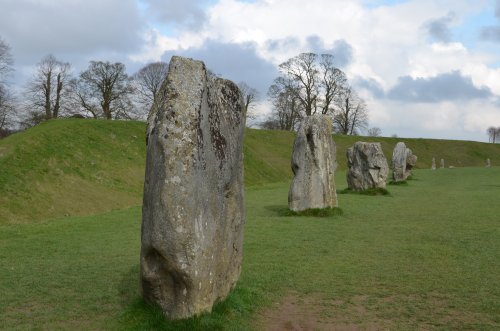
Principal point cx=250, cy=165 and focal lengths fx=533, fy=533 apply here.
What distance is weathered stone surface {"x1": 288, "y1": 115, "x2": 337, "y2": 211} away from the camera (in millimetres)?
17312

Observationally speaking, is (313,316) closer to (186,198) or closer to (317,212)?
(186,198)

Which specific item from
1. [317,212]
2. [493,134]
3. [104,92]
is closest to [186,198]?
[317,212]

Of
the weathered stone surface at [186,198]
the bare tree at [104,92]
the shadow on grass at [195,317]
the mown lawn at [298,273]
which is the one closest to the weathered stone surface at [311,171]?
the mown lawn at [298,273]

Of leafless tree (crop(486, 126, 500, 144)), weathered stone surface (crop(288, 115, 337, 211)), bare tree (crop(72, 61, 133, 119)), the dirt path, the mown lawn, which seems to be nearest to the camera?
the dirt path

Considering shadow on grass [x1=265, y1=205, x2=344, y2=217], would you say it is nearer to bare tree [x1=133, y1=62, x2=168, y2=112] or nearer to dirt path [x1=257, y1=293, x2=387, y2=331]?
dirt path [x1=257, y1=293, x2=387, y2=331]

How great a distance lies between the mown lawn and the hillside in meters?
8.07

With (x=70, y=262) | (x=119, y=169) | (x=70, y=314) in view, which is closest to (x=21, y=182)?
(x=119, y=169)

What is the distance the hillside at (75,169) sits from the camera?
2445 cm

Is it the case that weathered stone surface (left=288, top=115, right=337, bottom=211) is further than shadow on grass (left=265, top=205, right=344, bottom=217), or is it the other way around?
weathered stone surface (left=288, top=115, right=337, bottom=211)

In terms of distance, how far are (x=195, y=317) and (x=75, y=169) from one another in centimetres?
2545

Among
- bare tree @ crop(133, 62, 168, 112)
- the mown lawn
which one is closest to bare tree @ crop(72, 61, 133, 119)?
bare tree @ crop(133, 62, 168, 112)

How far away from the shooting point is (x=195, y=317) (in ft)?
21.1

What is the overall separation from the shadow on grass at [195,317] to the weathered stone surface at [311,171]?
945cm

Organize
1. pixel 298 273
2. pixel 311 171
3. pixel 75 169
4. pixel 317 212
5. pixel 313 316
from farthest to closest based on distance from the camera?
pixel 75 169 → pixel 311 171 → pixel 317 212 → pixel 298 273 → pixel 313 316
